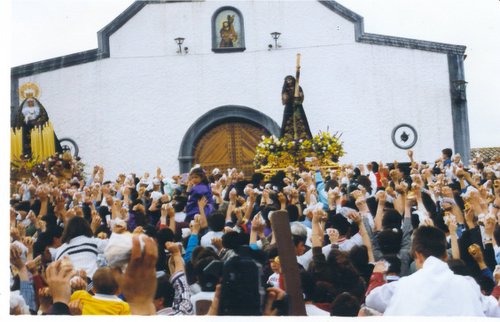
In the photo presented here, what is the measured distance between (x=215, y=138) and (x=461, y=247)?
9.77m

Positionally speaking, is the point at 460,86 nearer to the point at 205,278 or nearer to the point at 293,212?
the point at 293,212

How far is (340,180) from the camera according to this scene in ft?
38.0

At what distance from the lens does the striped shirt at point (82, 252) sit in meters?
6.73

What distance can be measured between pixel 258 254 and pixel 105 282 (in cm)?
142

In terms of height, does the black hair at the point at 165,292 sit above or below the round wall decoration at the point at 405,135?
below

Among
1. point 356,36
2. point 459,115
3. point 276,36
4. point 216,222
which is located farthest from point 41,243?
point 459,115

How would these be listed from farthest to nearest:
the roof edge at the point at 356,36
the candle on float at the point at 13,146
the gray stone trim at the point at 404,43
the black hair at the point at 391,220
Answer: the gray stone trim at the point at 404,43 < the roof edge at the point at 356,36 < the candle on float at the point at 13,146 < the black hair at the point at 391,220

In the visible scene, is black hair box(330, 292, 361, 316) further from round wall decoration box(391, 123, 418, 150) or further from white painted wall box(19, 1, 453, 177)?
round wall decoration box(391, 123, 418, 150)

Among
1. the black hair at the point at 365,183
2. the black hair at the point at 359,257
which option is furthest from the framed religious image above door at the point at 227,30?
the black hair at the point at 359,257

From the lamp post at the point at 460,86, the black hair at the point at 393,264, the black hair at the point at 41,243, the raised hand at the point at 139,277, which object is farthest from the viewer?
the lamp post at the point at 460,86

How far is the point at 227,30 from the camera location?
16.0 m

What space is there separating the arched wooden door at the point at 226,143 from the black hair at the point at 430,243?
1036cm

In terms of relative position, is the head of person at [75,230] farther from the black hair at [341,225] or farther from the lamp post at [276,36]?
the lamp post at [276,36]

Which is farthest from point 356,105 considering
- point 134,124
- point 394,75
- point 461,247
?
point 461,247
